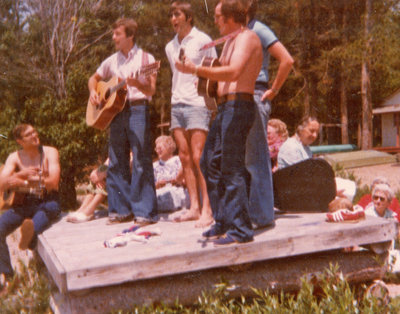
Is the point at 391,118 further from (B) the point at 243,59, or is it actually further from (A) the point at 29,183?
(B) the point at 243,59

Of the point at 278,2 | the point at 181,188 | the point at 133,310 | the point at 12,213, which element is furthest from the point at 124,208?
the point at 278,2

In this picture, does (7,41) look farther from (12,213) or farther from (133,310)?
(133,310)

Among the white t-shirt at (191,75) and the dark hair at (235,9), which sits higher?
the dark hair at (235,9)

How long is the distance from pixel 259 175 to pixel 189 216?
90 centimetres

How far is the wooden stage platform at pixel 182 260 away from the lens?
3623mm

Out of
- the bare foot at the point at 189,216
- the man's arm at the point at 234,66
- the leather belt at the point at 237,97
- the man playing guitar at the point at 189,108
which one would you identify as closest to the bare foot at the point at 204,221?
the man playing guitar at the point at 189,108

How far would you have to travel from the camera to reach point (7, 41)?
12.0 metres

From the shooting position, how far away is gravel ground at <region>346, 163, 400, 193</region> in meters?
16.0

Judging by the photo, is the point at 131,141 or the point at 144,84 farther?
the point at 131,141

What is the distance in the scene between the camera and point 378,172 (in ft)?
59.2

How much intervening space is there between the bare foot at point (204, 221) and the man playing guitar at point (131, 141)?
554 mm

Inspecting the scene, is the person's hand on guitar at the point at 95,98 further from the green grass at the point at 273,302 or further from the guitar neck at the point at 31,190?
the green grass at the point at 273,302

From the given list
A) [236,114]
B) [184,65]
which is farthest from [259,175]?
[184,65]

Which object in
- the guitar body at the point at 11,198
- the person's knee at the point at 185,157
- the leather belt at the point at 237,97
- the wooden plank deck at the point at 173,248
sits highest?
the leather belt at the point at 237,97
